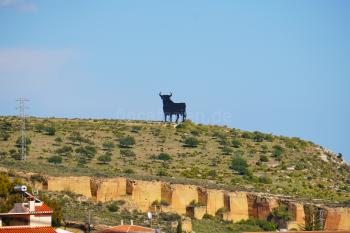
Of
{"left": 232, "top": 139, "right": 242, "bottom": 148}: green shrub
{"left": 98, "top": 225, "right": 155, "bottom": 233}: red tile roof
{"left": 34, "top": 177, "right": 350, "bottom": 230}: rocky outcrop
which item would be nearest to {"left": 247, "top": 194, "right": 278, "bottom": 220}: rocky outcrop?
{"left": 34, "top": 177, "right": 350, "bottom": 230}: rocky outcrop

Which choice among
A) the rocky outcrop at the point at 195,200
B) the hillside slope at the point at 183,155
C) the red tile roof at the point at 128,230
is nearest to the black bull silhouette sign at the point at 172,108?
the hillside slope at the point at 183,155

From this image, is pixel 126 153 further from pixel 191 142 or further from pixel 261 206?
pixel 261 206

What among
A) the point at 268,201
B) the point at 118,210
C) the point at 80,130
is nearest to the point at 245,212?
the point at 268,201

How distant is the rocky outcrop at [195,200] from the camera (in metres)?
81.9

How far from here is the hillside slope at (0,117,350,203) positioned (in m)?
92.4

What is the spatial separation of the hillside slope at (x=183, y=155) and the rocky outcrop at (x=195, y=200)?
2.07m

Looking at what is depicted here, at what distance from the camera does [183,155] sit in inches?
3976

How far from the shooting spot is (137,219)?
247 ft

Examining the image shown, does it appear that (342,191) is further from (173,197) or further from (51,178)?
(51,178)

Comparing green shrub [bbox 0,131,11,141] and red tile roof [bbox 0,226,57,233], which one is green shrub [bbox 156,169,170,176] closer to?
green shrub [bbox 0,131,11,141]

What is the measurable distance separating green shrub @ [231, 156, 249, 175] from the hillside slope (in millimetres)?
67

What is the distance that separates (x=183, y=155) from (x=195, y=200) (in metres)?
15.7

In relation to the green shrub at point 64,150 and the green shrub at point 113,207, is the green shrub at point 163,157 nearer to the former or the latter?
the green shrub at point 64,150

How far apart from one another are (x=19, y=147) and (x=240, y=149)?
17.9 m
